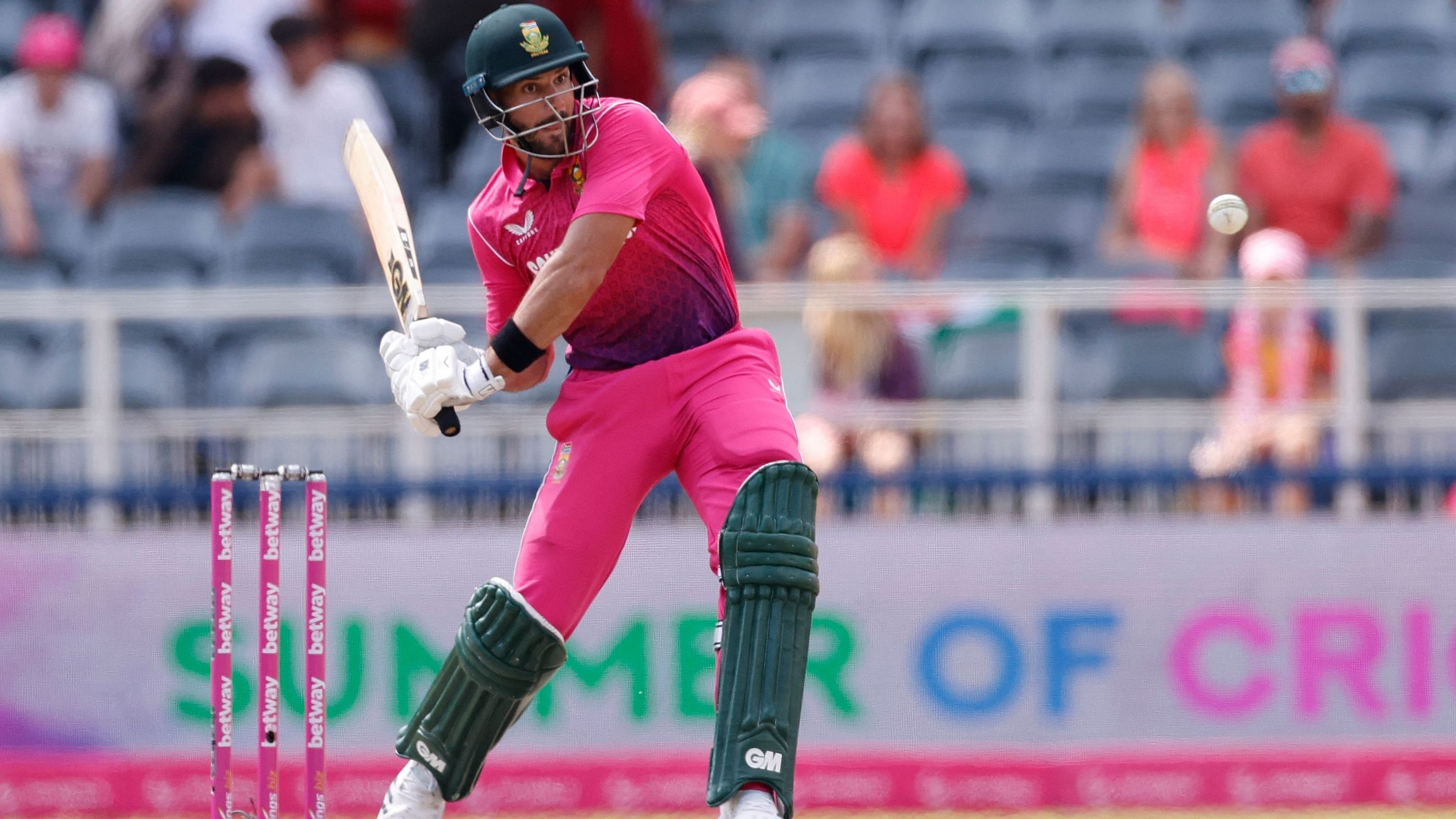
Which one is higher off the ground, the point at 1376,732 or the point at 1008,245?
the point at 1008,245

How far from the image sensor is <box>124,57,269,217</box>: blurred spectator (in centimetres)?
851

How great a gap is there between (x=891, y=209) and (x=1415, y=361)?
2165 mm

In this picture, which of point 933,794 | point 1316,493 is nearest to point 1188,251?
point 1316,493

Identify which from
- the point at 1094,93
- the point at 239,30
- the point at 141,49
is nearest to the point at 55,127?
the point at 141,49

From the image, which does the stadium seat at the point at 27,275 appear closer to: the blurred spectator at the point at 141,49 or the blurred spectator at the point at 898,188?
the blurred spectator at the point at 141,49

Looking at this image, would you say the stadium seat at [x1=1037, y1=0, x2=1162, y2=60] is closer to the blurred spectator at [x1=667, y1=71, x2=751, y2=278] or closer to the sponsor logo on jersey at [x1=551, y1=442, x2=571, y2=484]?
the blurred spectator at [x1=667, y1=71, x2=751, y2=278]

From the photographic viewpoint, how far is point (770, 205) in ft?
26.3

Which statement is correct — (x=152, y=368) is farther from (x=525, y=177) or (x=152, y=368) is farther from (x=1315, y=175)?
(x=1315, y=175)

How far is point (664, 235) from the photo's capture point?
14.1 feet

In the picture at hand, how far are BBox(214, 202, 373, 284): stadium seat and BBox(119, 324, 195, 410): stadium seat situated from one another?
58 centimetres

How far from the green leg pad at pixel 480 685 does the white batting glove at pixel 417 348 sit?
0.39m

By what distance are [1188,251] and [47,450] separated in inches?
167

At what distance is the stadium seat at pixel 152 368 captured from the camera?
7129 mm

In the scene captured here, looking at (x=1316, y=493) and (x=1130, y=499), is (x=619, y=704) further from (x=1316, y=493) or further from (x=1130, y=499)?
(x=1316, y=493)
